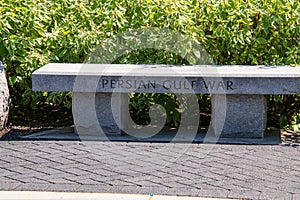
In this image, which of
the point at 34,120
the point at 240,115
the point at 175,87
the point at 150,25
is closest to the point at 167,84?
the point at 175,87

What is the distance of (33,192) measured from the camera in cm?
497

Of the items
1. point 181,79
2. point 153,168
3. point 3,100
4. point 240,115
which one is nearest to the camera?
point 153,168

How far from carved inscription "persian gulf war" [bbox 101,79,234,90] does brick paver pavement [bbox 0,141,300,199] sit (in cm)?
56

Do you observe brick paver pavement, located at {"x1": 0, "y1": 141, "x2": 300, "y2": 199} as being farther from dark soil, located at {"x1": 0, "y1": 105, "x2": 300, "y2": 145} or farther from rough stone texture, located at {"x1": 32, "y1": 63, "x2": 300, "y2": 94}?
rough stone texture, located at {"x1": 32, "y1": 63, "x2": 300, "y2": 94}

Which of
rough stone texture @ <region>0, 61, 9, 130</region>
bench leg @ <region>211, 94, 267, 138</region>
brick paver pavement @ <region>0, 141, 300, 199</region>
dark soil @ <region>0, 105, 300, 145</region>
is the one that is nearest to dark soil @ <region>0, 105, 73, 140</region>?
dark soil @ <region>0, 105, 300, 145</region>

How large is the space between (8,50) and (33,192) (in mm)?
2663

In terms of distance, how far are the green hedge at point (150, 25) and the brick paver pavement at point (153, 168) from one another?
49.8 inches

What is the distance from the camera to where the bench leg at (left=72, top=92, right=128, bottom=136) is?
22.1 feet

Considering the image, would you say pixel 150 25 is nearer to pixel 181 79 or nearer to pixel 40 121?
pixel 181 79

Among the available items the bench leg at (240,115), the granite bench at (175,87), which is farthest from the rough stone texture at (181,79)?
the bench leg at (240,115)

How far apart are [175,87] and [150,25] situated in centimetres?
114

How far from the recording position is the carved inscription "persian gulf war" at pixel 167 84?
21.3ft

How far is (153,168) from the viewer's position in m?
5.64

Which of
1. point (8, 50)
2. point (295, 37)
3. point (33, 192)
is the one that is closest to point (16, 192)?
point (33, 192)
